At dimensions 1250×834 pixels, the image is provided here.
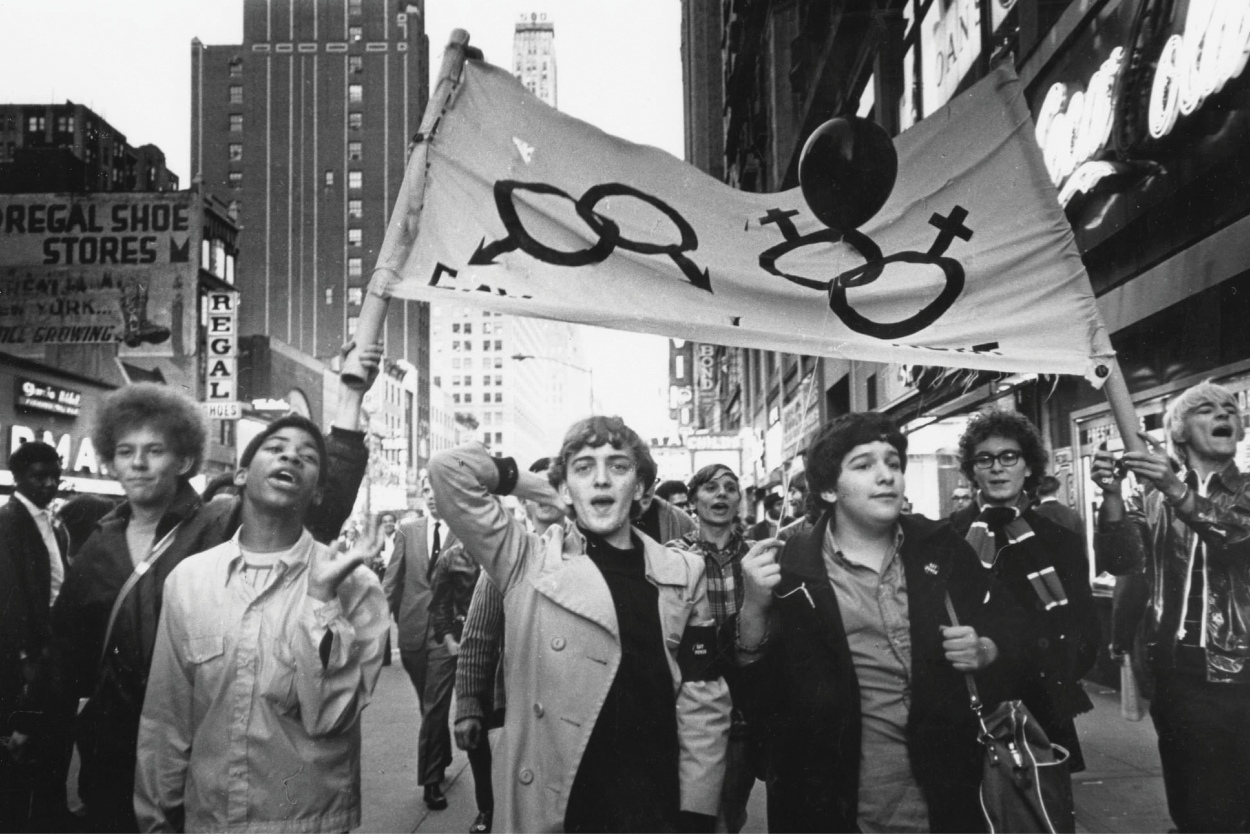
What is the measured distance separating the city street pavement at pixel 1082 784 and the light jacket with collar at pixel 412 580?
95cm

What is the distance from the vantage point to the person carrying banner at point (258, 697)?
2.93m

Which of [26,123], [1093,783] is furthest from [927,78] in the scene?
[26,123]

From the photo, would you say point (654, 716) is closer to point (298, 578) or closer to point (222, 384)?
point (298, 578)

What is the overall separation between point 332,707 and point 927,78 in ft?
47.2

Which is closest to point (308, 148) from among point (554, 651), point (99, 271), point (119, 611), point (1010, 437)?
point (99, 271)

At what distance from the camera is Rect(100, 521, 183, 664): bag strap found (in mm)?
3303

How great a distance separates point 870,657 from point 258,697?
6.14 feet

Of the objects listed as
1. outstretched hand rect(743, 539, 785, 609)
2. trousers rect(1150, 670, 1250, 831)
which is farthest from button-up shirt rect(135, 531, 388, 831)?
trousers rect(1150, 670, 1250, 831)

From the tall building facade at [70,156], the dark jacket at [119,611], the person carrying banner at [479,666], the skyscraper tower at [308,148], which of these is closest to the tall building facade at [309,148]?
the skyscraper tower at [308,148]

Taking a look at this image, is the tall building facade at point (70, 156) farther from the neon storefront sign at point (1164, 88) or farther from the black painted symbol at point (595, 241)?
the black painted symbol at point (595, 241)

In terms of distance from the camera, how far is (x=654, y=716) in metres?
3.06

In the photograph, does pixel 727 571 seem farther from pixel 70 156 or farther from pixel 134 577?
pixel 70 156

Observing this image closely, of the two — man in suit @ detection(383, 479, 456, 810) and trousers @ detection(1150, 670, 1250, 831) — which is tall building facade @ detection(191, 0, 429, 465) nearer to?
man in suit @ detection(383, 479, 456, 810)

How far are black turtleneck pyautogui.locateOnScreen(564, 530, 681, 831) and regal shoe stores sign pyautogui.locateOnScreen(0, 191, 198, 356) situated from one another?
123 feet
